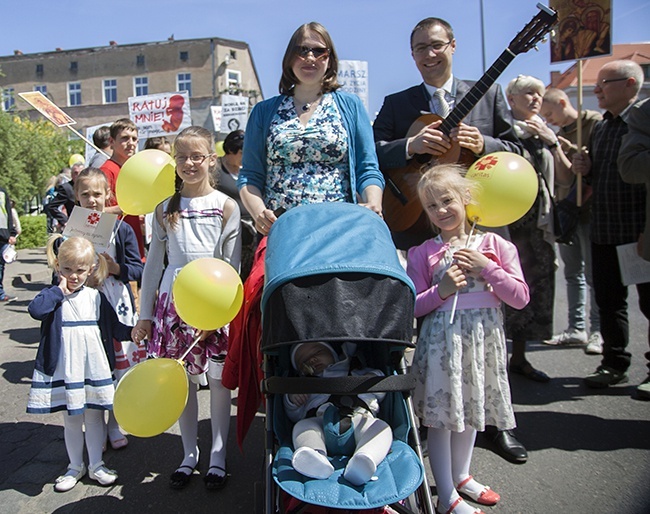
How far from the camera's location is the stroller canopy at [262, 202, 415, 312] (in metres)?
2.05

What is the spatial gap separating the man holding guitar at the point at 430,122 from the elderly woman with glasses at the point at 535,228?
2.88 feet

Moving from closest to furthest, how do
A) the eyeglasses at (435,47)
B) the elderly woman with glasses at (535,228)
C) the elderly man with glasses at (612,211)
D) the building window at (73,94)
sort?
the eyeglasses at (435,47) < the elderly man with glasses at (612,211) < the elderly woman with glasses at (535,228) < the building window at (73,94)

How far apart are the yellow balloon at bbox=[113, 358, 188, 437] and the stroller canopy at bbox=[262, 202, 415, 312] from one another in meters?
0.80

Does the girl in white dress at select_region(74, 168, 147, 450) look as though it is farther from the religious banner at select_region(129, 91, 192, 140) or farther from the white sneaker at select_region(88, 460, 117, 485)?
the religious banner at select_region(129, 91, 192, 140)

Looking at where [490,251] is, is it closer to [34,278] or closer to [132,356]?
[132,356]

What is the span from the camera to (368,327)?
197 centimetres

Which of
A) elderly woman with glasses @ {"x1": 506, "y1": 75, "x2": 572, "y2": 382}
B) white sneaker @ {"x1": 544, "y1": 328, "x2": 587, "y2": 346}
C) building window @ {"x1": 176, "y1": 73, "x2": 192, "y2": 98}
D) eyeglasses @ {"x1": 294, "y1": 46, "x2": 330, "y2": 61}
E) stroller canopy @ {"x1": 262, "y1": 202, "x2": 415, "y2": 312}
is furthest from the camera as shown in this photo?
building window @ {"x1": 176, "y1": 73, "x2": 192, "y2": 98}

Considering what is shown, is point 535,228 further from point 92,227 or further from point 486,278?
point 92,227

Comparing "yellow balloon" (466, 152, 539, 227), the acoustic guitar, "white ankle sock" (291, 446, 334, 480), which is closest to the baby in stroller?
"white ankle sock" (291, 446, 334, 480)

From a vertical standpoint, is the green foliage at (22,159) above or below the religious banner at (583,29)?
above

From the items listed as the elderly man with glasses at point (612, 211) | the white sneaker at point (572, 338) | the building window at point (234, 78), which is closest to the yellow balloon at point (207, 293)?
the elderly man with glasses at point (612, 211)

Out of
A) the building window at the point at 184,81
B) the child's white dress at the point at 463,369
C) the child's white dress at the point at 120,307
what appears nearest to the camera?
the child's white dress at the point at 463,369

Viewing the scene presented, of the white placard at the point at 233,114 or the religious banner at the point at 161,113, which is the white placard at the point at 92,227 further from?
the white placard at the point at 233,114

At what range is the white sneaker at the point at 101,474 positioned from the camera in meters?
3.07
